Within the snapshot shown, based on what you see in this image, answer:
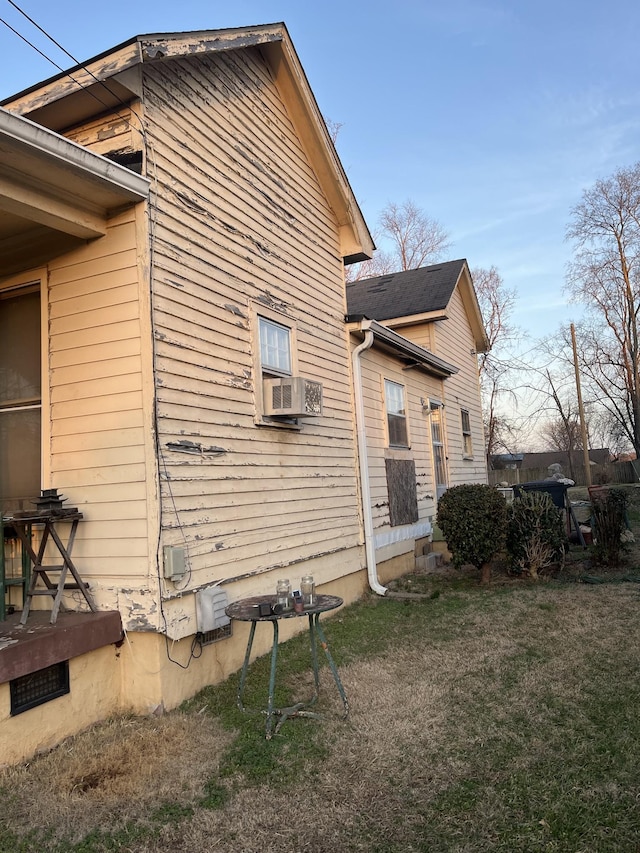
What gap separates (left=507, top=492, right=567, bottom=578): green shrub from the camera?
27.2 feet

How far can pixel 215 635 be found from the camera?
485 centimetres

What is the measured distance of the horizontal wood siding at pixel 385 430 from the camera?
8586mm

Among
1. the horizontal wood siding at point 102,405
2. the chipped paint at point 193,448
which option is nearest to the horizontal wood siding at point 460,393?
the chipped paint at point 193,448

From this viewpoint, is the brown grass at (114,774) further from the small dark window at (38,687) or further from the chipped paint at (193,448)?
the chipped paint at (193,448)

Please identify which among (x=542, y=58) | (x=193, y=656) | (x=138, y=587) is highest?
(x=542, y=58)

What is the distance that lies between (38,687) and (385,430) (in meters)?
6.22

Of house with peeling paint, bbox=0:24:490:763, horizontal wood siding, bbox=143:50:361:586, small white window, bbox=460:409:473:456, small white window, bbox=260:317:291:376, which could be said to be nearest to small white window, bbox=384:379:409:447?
horizontal wood siding, bbox=143:50:361:586

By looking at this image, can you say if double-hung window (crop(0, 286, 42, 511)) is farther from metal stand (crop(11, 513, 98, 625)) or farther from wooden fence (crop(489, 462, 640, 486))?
wooden fence (crop(489, 462, 640, 486))

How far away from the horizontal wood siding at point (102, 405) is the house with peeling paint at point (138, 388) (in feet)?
0.04

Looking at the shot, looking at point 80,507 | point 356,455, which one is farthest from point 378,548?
point 80,507

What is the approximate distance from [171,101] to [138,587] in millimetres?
3922

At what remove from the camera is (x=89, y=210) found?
4.49m

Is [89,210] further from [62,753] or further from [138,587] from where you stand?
[62,753]

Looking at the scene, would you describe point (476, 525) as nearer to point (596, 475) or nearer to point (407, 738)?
point (407, 738)
